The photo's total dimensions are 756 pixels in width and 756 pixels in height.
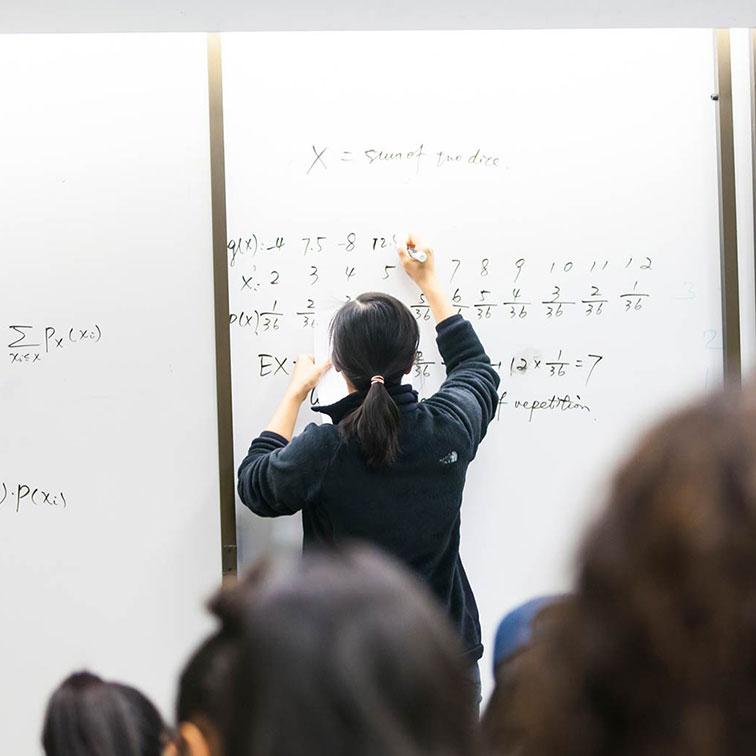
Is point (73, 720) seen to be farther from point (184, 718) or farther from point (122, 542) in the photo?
point (122, 542)

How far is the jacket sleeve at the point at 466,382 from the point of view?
159cm

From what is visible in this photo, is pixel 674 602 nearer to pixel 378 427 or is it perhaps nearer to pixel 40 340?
pixel 378 427

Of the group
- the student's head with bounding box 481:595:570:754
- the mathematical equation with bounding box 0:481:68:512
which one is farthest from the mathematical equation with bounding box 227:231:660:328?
the student's head with bounding box 481:595:570:754

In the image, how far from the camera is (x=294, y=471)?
1.52 metres

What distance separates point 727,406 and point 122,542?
1.58 meters

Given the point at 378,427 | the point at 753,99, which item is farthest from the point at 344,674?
the point at 753,99

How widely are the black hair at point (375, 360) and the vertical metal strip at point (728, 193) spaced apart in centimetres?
75

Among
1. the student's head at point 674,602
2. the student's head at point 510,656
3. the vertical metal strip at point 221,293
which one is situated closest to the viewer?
the student's head at point 674,602

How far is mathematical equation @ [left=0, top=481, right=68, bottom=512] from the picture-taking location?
1776mm

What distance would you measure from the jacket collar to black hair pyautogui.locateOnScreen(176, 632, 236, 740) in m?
0.94

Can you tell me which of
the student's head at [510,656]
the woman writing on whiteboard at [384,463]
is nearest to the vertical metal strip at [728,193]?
the woman writing on whiteboard at [384,463]

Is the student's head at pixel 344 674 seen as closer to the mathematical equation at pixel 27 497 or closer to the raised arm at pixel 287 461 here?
the raised arm at pixel 287 461

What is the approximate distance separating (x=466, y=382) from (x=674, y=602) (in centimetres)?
128

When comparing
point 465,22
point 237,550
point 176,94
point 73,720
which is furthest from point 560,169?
point 73,720
